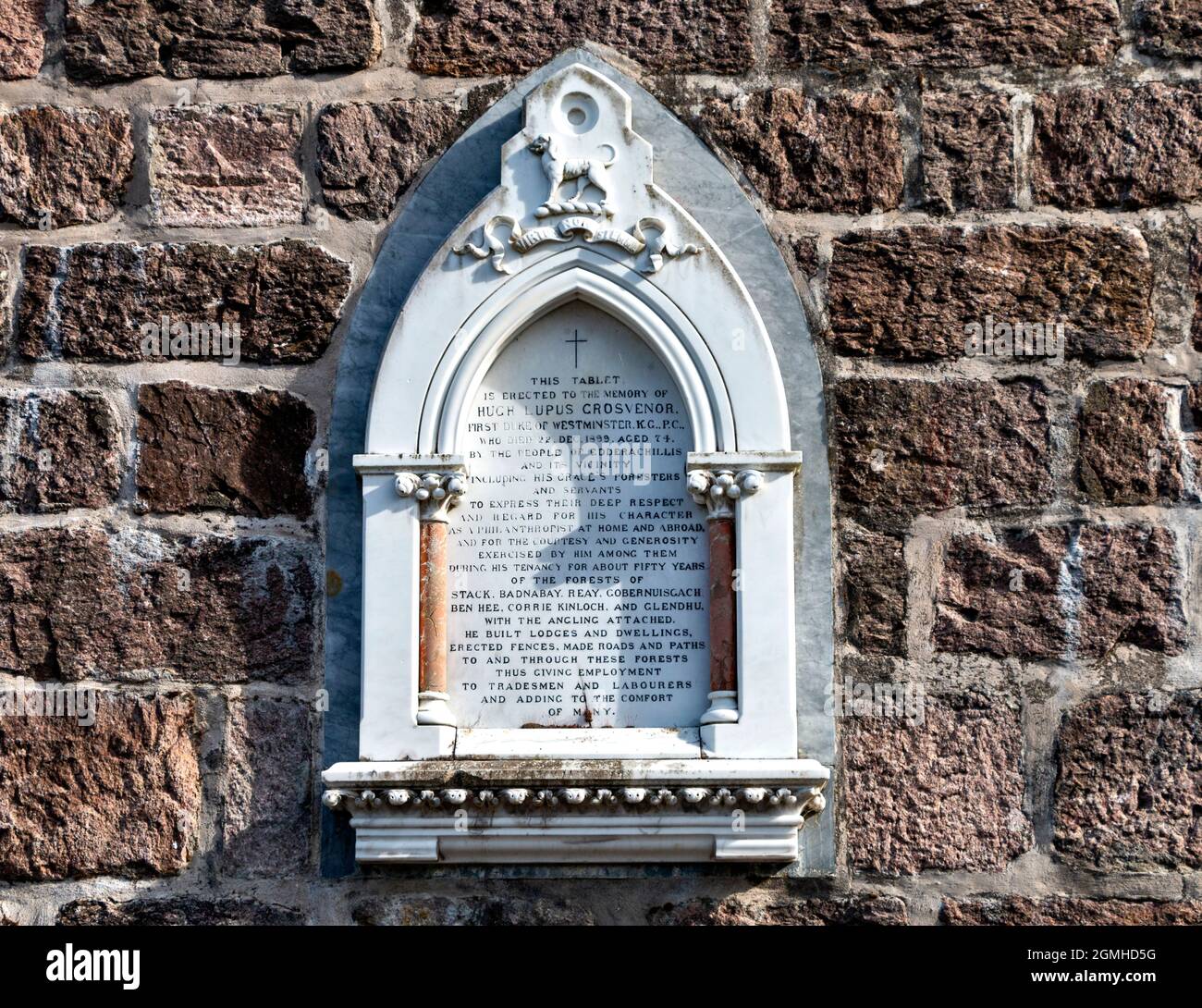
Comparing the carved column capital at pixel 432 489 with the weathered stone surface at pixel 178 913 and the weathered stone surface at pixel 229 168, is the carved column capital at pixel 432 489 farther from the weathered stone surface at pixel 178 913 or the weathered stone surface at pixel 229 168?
the weathered stone surface at pixel 178 913

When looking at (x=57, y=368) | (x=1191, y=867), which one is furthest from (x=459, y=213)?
(x=1191, y=867)

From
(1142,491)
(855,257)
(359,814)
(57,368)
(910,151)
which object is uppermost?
(910,151)

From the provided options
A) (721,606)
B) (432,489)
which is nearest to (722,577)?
(721,606)

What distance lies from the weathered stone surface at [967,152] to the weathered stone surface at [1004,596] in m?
0.98

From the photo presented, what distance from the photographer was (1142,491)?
464 cm

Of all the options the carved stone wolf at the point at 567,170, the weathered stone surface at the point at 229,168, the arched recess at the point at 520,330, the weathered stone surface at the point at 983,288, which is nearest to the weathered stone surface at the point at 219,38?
the weathered stone surface at the point at 229,168

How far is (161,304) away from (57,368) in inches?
13.9

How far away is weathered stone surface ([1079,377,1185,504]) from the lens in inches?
183

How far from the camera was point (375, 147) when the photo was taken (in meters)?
4.88

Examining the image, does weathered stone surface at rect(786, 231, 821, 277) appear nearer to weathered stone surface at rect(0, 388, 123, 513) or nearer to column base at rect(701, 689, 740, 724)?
column base at rect(701, 689, 740, 724)

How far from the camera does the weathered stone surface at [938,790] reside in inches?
176

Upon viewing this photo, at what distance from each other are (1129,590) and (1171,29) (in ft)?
5.44
